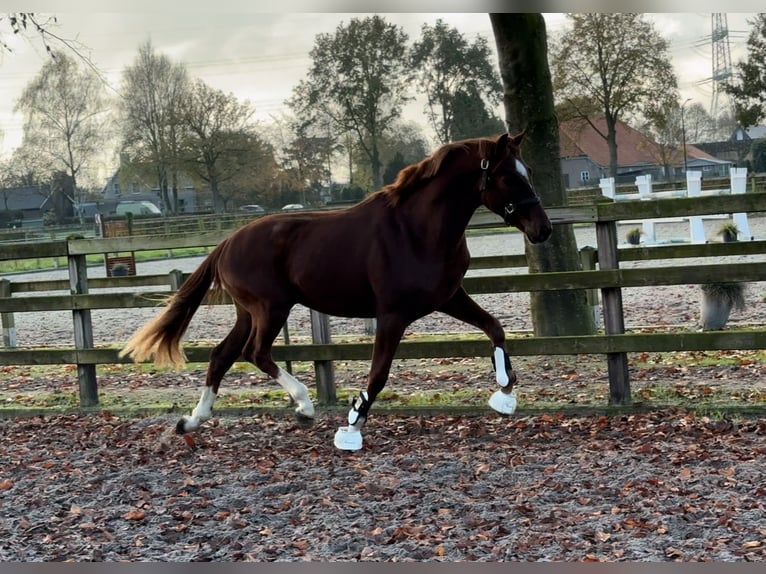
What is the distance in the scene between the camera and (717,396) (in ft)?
19.2

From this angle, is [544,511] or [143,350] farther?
[143,350]

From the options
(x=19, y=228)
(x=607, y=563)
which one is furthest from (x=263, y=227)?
(x=19, y=228)

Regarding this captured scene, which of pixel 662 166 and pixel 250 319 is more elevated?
pixel 662 166

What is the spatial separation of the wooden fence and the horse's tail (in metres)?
0.81

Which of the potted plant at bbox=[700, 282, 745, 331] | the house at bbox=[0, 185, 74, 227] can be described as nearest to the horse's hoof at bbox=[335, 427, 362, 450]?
the potted plant at bbox=[700, 282, 745, 331]

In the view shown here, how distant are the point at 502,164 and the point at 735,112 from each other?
2110 cm

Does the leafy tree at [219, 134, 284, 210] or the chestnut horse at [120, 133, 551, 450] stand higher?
the leafy tree at [219, 134, 284, 210]

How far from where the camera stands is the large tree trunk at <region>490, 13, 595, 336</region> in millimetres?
7878

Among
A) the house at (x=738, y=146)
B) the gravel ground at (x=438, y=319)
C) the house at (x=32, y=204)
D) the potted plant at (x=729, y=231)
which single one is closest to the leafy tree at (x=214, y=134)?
the house at (x=32, y=204)

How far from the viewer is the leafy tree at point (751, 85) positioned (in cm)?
2212

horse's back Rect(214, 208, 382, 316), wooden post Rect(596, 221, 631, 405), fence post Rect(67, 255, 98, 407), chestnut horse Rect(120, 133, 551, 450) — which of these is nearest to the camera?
chestnut horse Rect(120, 133, 551, 450)

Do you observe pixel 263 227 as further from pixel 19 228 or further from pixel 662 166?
pixel 19 228

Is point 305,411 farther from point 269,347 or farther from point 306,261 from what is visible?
point 306,261

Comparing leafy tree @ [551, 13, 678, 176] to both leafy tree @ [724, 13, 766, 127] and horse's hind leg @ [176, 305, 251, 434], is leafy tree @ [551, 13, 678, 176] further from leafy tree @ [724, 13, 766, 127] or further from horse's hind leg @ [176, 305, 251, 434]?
horse's hind leg @ [176, 305, 251, 434]
